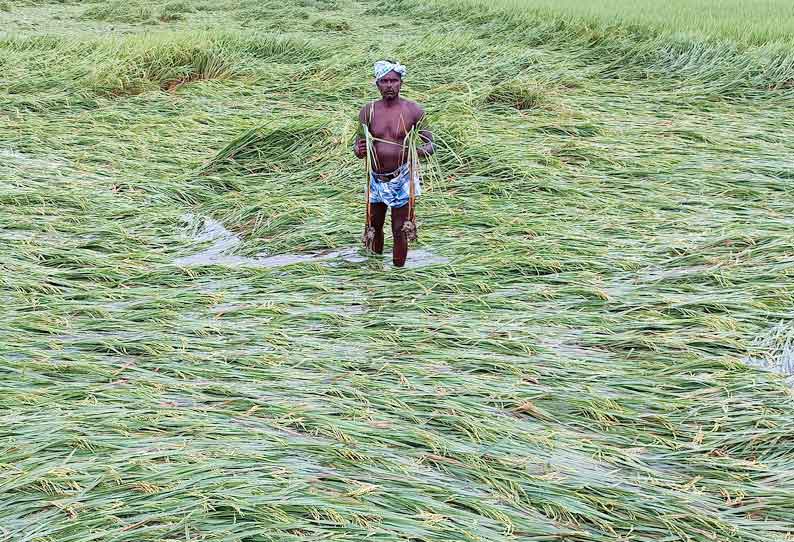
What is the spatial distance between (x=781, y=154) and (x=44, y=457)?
5486 millimetres

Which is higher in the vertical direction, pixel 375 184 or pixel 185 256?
pixel 375 184

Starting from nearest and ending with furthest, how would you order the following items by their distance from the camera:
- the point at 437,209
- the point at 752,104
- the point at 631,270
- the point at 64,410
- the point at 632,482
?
1. the point at 632,482
2. the point at 64,410
3. the point at 631,270
4. the point at 437,209
5. the point at 752,104

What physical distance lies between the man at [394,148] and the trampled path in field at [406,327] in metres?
0.31

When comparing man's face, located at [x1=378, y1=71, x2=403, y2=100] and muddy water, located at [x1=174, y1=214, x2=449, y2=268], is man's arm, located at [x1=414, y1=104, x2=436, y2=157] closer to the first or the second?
man's face, located at [x1=378, y1=71, x2=403, y2=100]

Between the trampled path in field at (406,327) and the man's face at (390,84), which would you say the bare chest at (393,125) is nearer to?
the man's face at (390,84)

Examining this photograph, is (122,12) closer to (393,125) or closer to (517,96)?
(517,96)

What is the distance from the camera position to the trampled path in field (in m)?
2.81

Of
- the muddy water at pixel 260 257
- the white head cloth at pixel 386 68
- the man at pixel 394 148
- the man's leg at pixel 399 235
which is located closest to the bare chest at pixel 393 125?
the man at pixel 394 148

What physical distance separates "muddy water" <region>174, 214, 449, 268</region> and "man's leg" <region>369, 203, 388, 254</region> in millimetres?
88

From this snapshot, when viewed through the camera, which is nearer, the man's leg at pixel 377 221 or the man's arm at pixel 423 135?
the man's arm at pixel 423 135

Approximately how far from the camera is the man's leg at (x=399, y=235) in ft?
15.7

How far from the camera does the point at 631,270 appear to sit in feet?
15.5

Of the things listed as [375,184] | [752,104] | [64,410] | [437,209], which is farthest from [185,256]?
[752,104]

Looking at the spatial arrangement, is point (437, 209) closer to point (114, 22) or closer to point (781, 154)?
point (781, 154)
